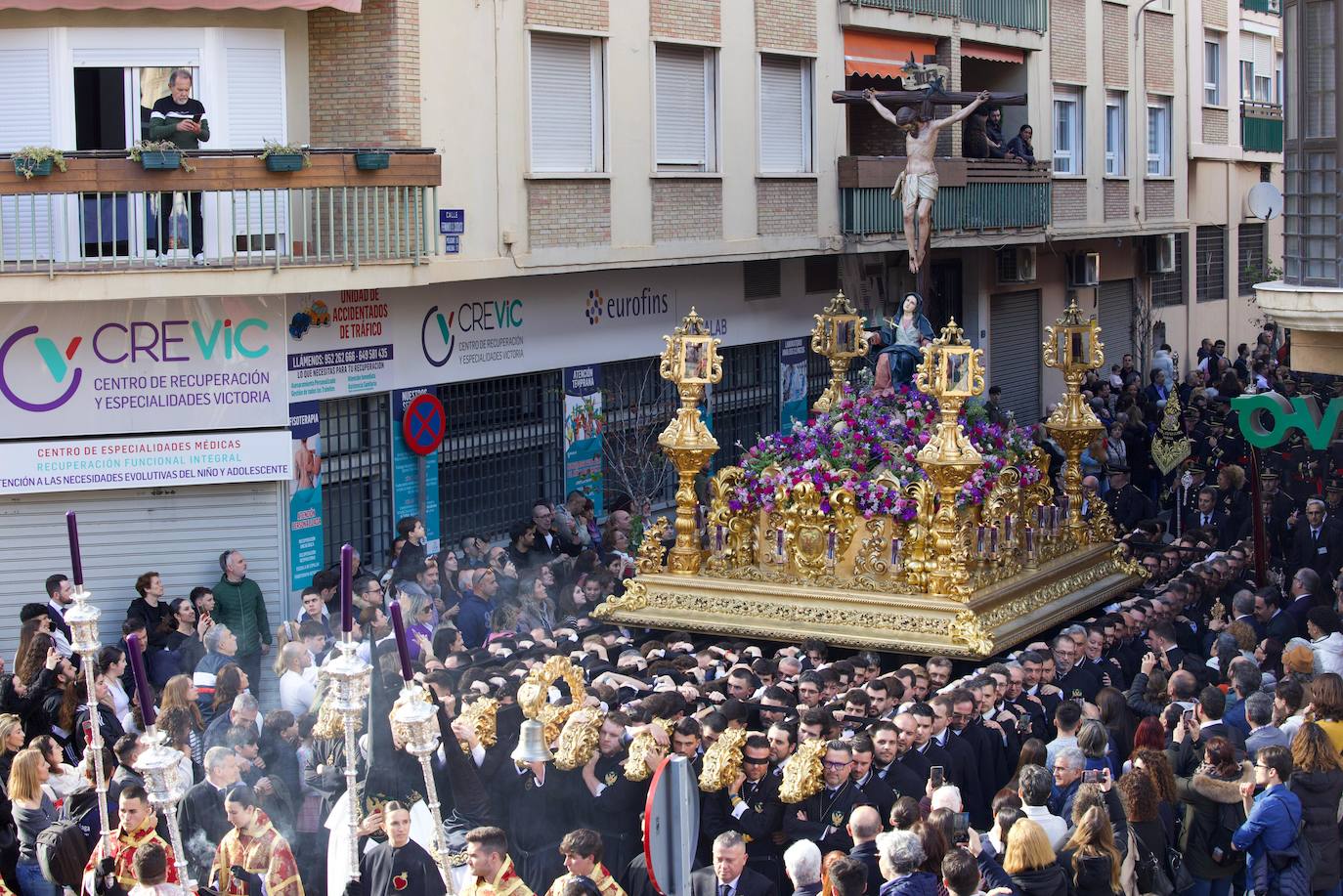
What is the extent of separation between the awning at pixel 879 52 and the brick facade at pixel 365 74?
8093 mm

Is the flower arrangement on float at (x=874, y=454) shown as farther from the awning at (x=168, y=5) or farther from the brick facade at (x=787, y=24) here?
the brick facade at (x=787, y=24)

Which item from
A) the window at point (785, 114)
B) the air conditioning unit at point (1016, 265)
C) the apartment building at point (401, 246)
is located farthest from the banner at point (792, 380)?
the air conditioning unit at point (1016, 265)

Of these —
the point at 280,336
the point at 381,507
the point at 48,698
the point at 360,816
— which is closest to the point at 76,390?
the point at 280,336

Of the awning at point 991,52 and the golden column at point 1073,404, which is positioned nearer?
A: the golden column at point 1073,404

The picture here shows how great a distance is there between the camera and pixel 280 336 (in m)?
15.4

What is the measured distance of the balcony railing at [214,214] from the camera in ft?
46.3

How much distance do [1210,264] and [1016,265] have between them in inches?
341

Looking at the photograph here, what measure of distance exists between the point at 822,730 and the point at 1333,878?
256 cm

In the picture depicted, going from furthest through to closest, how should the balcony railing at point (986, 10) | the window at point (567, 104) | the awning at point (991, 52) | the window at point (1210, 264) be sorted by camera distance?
the window at point (1210, 264), the awning at point (991, 52), the balcony railing at point (986, 10), the window at point (567, 104)

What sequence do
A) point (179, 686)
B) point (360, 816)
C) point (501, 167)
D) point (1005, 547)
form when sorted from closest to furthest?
point (360, 816), point (179, 686), point (1005, 547), point (501, 167)

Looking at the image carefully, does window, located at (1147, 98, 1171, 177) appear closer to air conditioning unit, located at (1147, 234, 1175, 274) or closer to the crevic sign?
air conditioning unit, located at (1147, 234, 1175, 274)

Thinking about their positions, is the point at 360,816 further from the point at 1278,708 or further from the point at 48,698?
the point at 1278,708

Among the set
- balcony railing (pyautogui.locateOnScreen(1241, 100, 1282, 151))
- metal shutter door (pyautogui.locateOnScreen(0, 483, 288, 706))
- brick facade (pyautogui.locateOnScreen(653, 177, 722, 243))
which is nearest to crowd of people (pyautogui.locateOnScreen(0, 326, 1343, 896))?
metal shutter door (pyautogui.locateOnScreen(0, 483, 288, 706))

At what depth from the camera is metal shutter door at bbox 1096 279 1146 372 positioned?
1207 inches
